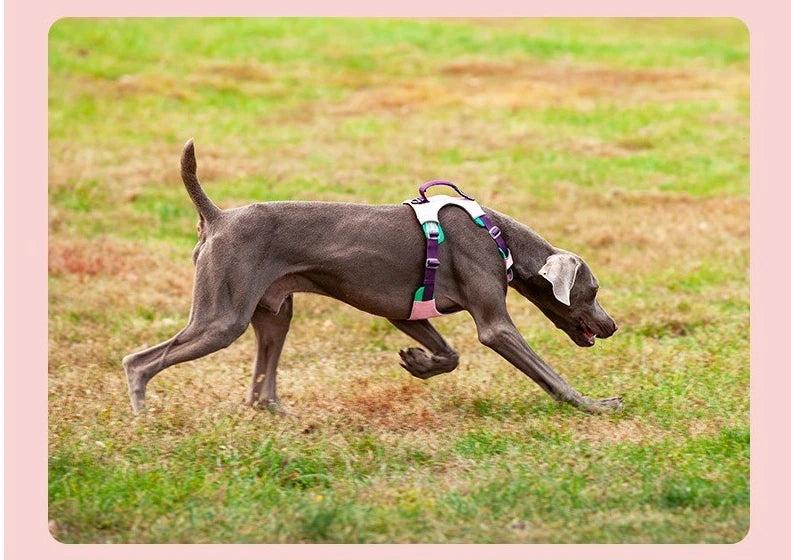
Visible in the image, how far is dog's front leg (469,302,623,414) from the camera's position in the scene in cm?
768

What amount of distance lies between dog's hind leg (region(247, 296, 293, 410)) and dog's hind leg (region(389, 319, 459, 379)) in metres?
0.74

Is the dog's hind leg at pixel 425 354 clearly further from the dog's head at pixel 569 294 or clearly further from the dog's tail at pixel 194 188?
the dog's tail at pixel 194 188

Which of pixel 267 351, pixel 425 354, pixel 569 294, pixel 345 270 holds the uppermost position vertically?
pixel 345 270

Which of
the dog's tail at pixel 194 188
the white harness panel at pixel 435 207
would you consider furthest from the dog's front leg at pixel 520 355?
the dog's tail at pixel 194 188

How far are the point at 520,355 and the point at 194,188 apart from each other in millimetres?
2338

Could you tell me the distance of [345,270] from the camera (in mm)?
7508

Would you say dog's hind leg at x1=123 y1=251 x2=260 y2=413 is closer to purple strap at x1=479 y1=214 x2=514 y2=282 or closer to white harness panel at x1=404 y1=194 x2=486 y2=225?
white harness panel at x1=404 y1=194 x2=486 y2=225

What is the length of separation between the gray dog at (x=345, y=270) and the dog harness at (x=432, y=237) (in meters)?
0.05

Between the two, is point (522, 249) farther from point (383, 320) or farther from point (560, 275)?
point (383, 320)

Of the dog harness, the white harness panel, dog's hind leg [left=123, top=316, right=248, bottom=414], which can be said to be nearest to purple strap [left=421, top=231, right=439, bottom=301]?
the dog harness

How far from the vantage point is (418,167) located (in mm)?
17031

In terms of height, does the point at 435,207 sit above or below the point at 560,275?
above

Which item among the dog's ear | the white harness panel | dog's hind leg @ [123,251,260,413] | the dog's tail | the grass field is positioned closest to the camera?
the grass field

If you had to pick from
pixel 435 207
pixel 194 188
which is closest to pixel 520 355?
pixel 435 207
